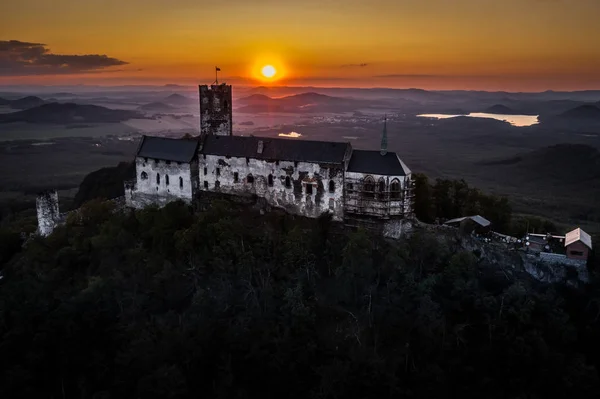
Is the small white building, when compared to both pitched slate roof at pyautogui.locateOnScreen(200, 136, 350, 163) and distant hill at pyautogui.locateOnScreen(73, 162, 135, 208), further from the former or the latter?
distant hill at pyautogui.locateOnScreen(73, 162, 135, 208)

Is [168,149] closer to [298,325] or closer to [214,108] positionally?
[214,108]

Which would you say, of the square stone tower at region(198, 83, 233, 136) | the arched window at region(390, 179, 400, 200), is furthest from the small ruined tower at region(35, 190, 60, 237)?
the arched window at region(390, 179, 400, 200)

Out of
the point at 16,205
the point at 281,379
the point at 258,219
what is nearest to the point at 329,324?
the point at 281,379

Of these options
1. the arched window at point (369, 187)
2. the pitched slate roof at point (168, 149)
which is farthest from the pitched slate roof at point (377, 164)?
the pitched slate roof at point (168, 149)

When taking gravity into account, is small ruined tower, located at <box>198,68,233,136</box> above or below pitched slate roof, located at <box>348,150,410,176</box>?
above

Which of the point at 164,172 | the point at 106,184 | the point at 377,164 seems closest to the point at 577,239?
the point at 377,164

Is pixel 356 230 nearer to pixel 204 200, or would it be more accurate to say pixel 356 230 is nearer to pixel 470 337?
pixel 470 337
